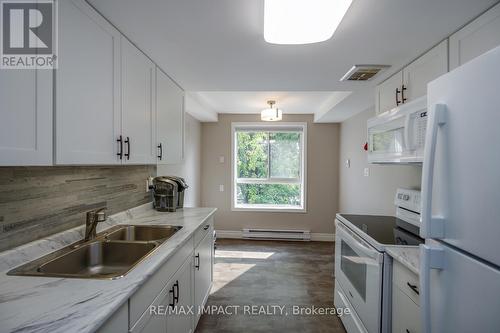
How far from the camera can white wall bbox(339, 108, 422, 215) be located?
2.58m

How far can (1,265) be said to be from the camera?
41.4 inches

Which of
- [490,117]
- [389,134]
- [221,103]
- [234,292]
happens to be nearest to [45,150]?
[490,117]

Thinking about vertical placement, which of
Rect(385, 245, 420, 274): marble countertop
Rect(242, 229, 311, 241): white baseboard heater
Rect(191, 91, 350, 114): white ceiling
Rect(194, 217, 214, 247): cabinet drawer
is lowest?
Rect(242, 229, 311, 241): white baseboard heater

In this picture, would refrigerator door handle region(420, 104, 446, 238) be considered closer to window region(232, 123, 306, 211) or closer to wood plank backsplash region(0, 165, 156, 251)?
wood plank backsplash region(0, 165, 156, 251)

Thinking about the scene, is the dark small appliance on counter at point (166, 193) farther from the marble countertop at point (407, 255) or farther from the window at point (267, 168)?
the window at point (267, 168)

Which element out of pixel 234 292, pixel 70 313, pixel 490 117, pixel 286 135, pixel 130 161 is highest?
pixel 286 135

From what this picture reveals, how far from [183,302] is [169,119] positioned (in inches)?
58.7

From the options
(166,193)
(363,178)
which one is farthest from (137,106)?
(363,178)

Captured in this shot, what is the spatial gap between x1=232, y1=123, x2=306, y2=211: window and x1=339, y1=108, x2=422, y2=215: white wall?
2.53 ft

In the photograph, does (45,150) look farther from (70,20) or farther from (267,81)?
(267,81)

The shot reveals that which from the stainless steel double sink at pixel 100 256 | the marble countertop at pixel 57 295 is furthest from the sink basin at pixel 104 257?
the marble countertop at pixel 57 295

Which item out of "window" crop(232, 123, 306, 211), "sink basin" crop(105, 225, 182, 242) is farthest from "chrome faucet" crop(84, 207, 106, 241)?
"window" crop(232, 123, 306, 211)

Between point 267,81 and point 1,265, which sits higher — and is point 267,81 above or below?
above

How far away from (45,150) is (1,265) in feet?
1.86
